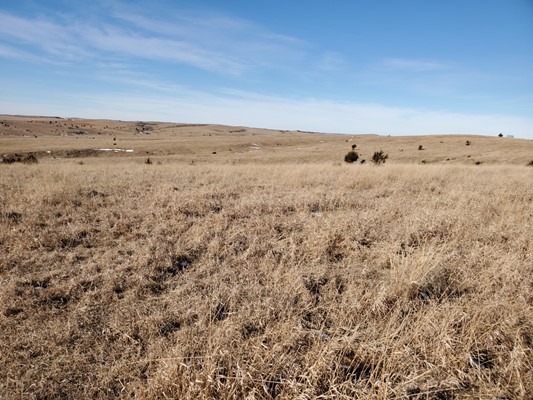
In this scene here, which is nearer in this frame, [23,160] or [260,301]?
[260,301]

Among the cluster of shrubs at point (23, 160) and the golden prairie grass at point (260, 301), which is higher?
the cluster of shrubs at point (23, 160)

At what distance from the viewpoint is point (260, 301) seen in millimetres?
3443

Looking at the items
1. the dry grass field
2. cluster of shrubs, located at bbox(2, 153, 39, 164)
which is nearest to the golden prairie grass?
the dry grass field

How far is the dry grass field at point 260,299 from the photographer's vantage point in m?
2.41

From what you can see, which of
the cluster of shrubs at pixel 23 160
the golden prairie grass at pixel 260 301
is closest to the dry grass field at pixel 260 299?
the golden prairie grass at pixel 260 301

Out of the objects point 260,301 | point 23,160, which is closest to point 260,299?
point 260,301

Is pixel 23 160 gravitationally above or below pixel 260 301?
above

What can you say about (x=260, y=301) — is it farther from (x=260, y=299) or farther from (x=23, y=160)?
(x=23, y=160)

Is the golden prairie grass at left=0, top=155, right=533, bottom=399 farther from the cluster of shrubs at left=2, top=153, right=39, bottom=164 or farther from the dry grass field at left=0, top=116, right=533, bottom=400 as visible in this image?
the cluster of shrubs at left=2, top=153, right=39, bottom=164

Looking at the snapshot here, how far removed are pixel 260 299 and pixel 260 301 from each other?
0.03 metres

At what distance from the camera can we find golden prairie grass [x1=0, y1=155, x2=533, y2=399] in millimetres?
2414

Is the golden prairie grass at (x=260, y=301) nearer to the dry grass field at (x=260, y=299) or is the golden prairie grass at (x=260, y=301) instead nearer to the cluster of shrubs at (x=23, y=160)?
the dry grass field at (x=260, y=299)

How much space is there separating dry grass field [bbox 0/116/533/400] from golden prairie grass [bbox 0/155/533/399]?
18mm

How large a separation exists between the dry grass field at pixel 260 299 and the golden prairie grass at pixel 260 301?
2cm
